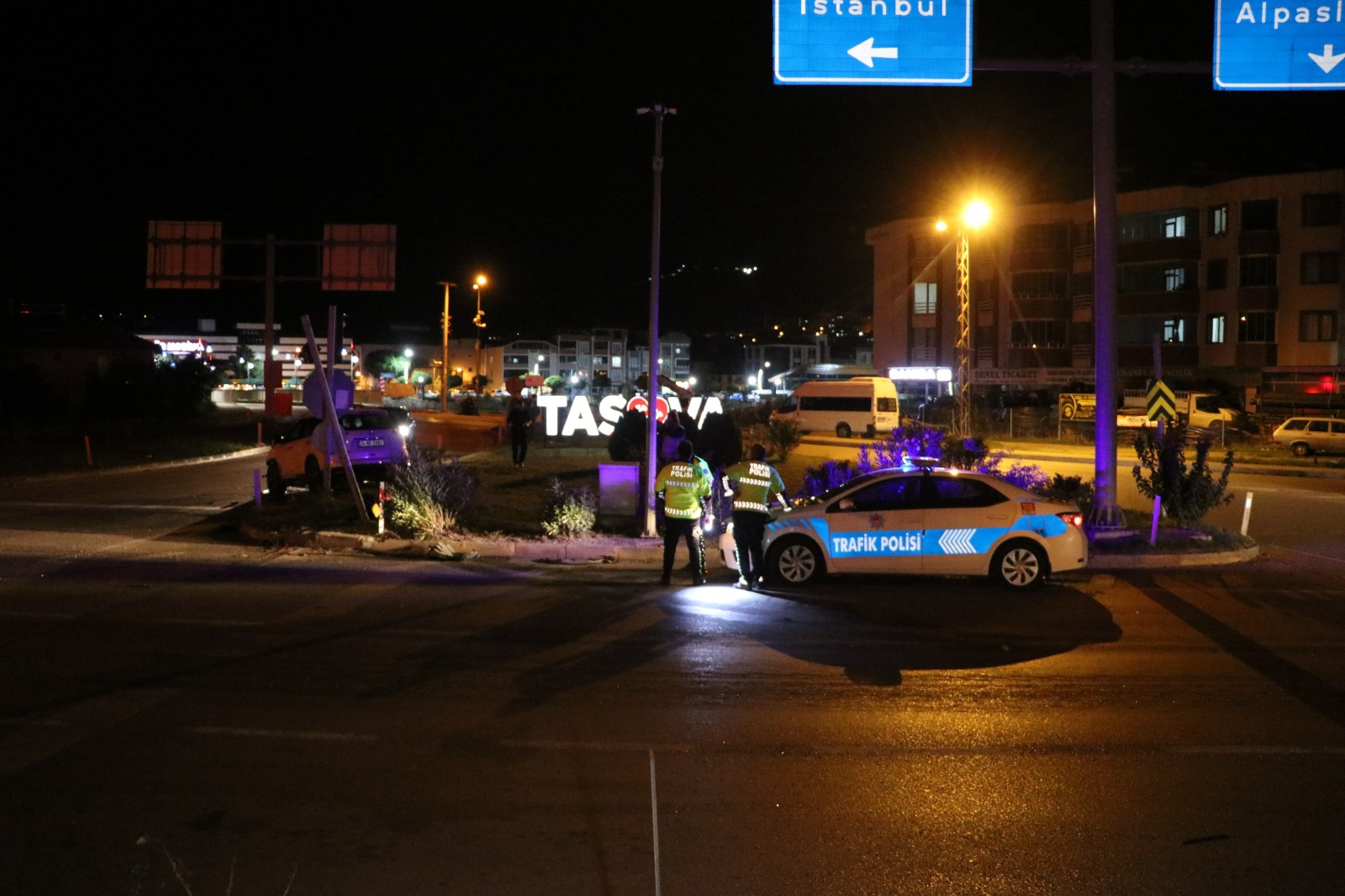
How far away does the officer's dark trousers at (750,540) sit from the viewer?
13.5m

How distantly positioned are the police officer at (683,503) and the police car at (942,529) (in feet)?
3.29

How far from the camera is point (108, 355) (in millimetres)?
65125

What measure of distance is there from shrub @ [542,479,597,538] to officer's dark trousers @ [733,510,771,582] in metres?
4.07

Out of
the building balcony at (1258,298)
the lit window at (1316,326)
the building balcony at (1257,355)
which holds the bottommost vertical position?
the building balcony at (1257,355)

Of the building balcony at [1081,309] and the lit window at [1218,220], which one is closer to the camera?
the lit window at [1218,220]

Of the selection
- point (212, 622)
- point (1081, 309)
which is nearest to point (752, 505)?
point (212, 622)

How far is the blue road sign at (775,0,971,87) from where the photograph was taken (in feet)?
44.5

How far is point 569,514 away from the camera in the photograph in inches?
687

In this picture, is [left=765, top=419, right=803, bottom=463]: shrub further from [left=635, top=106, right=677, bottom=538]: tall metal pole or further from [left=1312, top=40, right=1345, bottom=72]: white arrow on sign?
[left=1312, top=40, right=1345, bottom=72]: white arrow on sign

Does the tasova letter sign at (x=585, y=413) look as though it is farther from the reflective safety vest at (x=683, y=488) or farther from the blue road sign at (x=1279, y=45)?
the blue road sign at (x=1279, y=45)

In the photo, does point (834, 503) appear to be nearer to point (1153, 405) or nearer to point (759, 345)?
point (1153, 405)

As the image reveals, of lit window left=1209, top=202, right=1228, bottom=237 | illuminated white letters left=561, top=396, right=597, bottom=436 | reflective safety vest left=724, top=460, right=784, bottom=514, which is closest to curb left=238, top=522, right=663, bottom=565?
reflective safety vest left=724, top=460, right=784, bottom=514

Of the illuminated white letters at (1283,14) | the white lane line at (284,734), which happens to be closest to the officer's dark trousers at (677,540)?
the white lane line at (284,734)

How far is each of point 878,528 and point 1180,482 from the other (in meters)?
7.83
